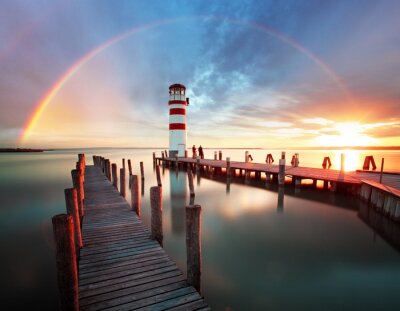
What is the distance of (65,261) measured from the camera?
310 centimetres

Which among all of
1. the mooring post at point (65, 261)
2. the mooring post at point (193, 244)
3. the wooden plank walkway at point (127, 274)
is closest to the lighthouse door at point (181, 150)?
the wooden plank walkway at point (127, 274)

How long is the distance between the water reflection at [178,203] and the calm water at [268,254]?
0.09 metres

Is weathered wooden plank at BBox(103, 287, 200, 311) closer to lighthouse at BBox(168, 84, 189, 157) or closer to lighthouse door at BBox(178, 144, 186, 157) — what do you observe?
lighthouse at BBox(168, 84, 189, 157)

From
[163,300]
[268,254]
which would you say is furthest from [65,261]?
[268,254]

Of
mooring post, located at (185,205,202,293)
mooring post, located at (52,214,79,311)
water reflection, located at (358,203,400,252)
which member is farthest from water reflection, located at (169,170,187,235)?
water reflection, located at (358,203,400,252)

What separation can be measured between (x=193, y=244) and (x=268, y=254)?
404 cm

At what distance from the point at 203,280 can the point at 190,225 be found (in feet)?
7.82

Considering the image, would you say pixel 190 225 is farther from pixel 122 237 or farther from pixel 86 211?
pixel 86 211

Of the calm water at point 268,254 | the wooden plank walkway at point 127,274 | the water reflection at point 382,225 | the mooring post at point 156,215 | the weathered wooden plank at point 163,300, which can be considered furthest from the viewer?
the water reflection at point 382,225

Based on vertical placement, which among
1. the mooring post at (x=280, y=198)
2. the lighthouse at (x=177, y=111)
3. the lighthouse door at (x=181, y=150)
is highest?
the lighthouse at (x=177, y=111)

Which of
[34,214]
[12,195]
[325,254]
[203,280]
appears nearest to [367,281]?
[325,254]

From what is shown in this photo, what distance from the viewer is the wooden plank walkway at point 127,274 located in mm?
3410

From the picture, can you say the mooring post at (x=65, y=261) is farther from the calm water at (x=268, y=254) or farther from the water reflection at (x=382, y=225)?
the water reflection at (x=382, y=225)

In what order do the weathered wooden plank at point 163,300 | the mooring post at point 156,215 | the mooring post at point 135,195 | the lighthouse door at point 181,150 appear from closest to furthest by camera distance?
the weathered wooden plank at point 163,300, the mooring post at point 156,215, the mooring post at point 135,195, the lighthouse door at point 181,150
